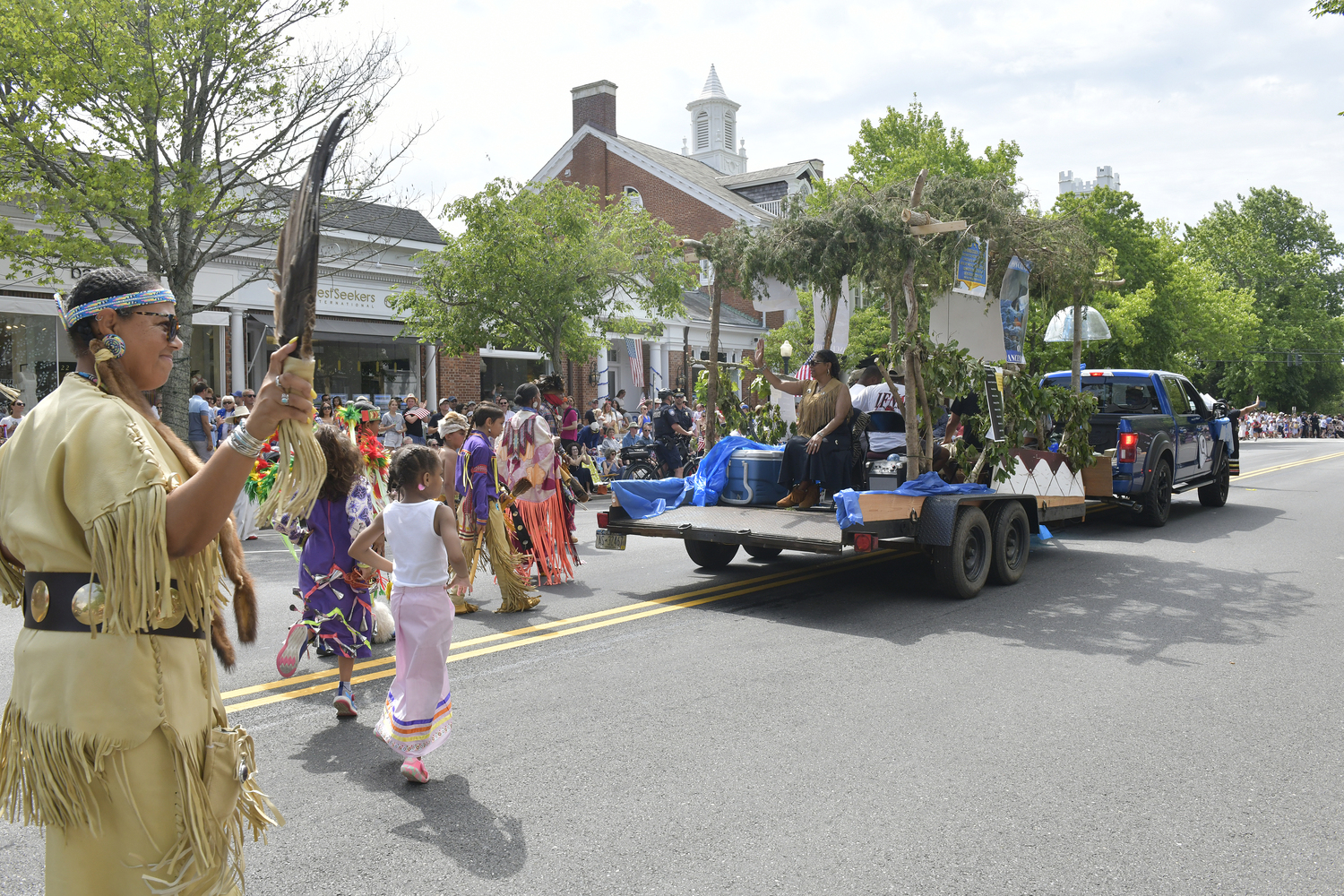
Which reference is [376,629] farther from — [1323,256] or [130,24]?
[1323,256]

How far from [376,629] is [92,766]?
15.9ft

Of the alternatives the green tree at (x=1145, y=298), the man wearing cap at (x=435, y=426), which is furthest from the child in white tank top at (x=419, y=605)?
the green tree at (x=1145, y=298)

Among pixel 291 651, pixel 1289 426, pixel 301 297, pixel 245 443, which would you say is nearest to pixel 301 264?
pixel 301 297

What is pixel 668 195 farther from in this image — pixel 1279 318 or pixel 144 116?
pixel 1279 318

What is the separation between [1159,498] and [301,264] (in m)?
13.1

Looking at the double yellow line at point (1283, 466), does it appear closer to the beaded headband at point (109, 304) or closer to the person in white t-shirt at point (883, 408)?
the person in white t-shirt at point (883, 408)

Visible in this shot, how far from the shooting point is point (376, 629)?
22.2 feet

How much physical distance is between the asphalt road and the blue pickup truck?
404 centimetres

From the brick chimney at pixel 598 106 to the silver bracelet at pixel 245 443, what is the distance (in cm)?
3923

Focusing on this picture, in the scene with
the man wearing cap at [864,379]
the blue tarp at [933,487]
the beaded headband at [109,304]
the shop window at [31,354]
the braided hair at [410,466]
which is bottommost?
the blue tarp at [933,487]

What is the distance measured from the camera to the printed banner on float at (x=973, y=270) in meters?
9.91

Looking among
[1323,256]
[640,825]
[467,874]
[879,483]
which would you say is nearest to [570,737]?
[640,825]

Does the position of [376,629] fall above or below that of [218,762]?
below

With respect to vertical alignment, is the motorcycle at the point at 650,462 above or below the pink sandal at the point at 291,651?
above
